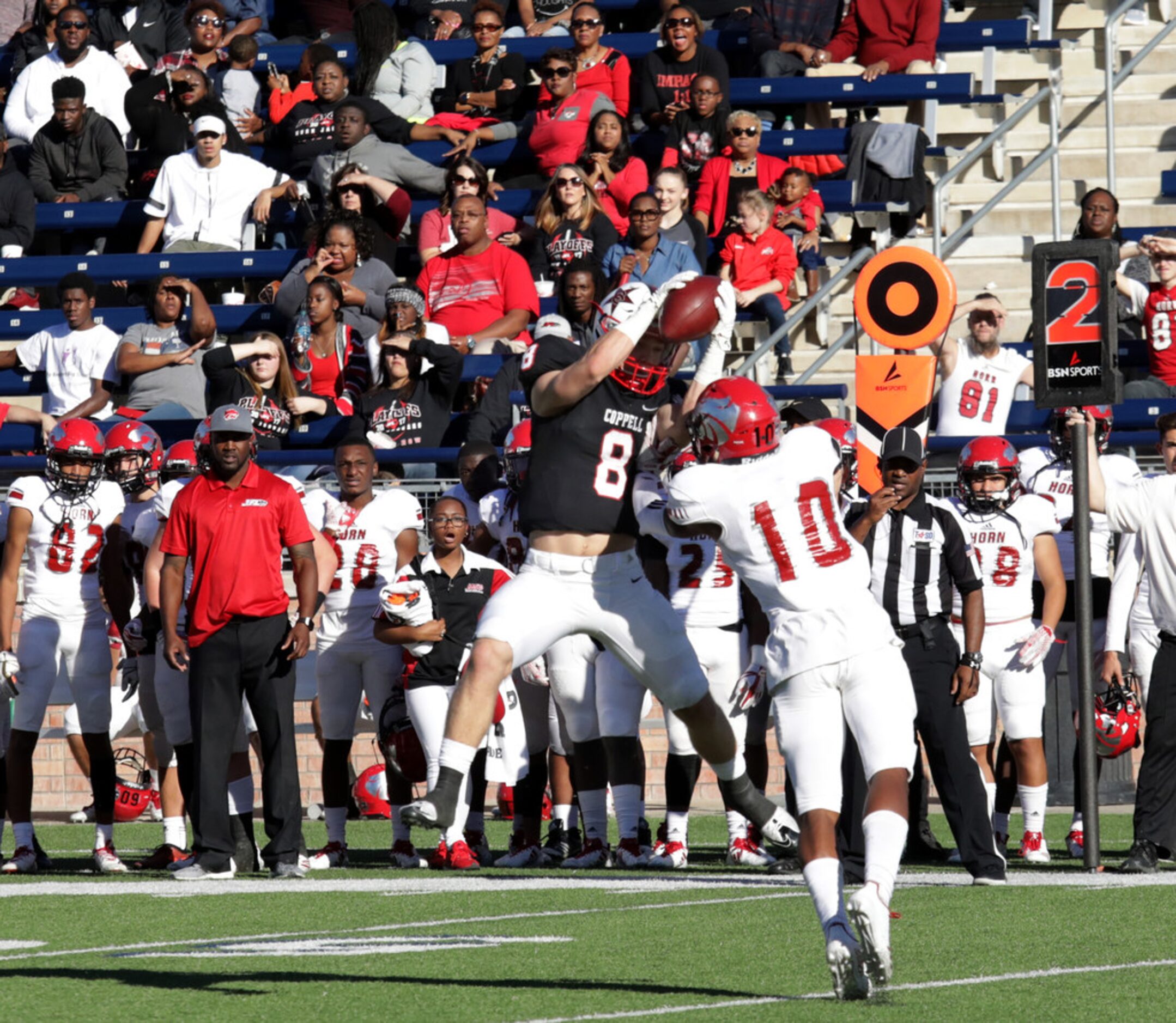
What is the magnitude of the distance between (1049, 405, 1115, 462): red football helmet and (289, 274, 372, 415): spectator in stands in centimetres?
470

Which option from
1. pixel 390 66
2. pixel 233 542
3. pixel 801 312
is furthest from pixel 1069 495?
pixel 390 66

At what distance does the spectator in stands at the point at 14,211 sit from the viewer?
1600cm

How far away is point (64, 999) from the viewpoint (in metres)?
5.86

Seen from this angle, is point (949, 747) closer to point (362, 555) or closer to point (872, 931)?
point (872, 931)

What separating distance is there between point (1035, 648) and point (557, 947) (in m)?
3.95

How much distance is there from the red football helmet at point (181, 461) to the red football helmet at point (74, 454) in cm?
55

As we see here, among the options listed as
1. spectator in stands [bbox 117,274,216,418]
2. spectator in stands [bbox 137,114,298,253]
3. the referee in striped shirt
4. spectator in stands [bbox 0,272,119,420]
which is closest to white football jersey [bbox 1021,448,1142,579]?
the referee in striped shirt

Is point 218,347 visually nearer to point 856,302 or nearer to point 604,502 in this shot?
point 856,302

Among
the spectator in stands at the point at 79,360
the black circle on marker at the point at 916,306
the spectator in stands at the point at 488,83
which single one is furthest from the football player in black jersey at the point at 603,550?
the spectator in stands at the point at 488,83

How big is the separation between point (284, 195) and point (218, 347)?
2661 mm

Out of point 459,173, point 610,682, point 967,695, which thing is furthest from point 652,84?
point 967,695

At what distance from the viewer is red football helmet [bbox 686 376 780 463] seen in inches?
248

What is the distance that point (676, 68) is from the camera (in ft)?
50.3

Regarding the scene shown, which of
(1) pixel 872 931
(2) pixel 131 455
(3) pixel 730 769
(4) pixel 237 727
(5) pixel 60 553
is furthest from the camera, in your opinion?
(2) pixel 131 455
